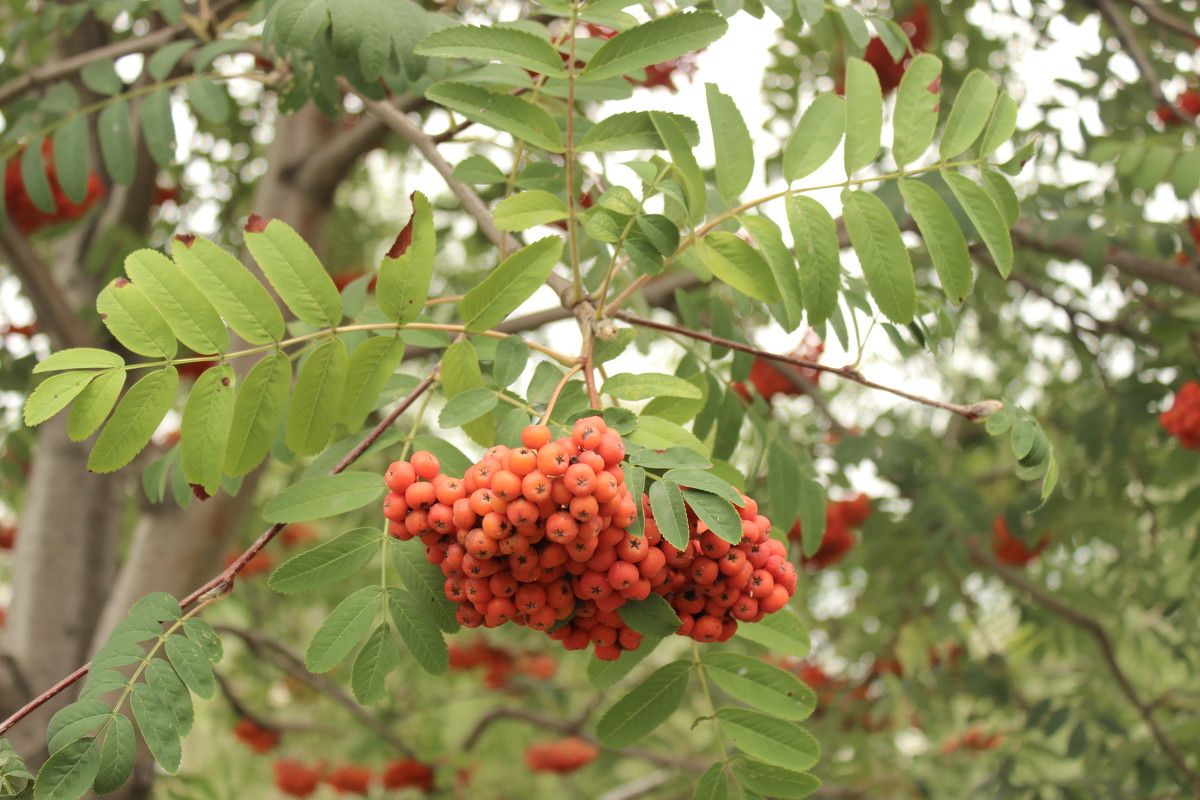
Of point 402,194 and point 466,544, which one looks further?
point 402,194

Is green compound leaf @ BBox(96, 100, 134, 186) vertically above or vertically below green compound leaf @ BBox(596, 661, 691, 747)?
above

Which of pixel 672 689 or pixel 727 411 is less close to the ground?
pixel 727 411

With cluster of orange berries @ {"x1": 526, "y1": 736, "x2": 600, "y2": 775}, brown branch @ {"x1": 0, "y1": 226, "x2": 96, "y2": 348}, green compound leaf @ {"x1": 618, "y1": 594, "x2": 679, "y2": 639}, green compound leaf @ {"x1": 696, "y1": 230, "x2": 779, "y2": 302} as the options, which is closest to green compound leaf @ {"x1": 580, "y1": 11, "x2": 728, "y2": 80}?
green compound leaf @ {"x1": 696, "y1": 230, "x2": 779, "y2": 302}

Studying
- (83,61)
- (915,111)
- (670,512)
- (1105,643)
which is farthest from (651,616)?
(1105,643)

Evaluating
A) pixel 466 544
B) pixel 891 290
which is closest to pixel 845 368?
pixel 891 290

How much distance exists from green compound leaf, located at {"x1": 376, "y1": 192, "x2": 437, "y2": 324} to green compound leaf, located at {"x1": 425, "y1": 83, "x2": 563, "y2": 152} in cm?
19

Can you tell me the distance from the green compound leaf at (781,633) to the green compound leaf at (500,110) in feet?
2.54

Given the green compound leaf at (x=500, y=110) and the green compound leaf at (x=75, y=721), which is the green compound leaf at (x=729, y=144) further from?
the green compound leaf at (x=75, y=721)

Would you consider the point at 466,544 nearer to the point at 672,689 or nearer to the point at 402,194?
the point at 672,689

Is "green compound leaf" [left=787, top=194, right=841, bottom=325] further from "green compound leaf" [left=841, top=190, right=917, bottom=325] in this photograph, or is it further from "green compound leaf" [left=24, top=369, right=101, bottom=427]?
"green compound leaf" [left=24, top=369, right=101, bottom=427]

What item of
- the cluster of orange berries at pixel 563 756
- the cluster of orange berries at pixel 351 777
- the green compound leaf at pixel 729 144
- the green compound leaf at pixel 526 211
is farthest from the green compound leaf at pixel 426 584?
the cluster of orange berries at pixel 563 756

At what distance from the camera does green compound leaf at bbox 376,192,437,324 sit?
1.22m

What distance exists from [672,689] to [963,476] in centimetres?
243

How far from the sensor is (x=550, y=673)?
5.25 metres
